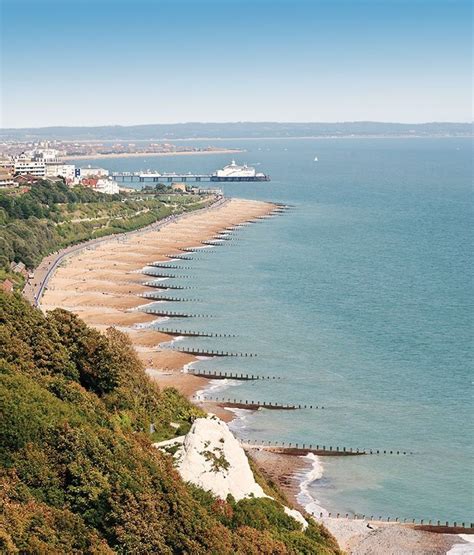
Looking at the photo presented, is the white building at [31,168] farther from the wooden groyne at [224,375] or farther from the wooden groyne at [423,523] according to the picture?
the wooden groyne at [423,523]

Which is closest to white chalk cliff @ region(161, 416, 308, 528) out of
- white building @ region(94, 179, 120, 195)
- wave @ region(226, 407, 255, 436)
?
wave @ region(226, 407, 255, 436)

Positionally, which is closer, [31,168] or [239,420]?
[239,420]

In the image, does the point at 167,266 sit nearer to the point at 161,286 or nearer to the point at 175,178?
the point at 161,286

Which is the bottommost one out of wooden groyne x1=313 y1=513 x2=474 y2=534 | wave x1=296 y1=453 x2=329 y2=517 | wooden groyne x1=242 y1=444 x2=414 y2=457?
wooden groyne x1=313 y1=513 x2=474 y2=534

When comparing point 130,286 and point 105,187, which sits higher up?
point 105,187

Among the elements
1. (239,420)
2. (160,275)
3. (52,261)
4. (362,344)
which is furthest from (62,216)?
(239,420)

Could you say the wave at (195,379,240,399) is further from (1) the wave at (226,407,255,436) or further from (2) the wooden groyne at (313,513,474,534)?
(2) the wooden groyne at (313,513,474,534)

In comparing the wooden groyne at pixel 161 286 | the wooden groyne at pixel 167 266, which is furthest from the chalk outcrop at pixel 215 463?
the wooden groyne at pixel 167 266

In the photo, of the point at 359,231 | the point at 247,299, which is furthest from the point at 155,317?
the point at 359,231
